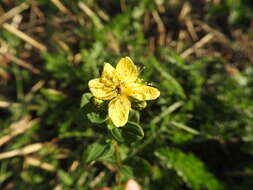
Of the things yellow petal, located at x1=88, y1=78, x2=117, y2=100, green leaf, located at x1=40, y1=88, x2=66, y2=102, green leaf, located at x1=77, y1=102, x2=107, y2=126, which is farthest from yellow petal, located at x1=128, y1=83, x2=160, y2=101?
green leaf, located at x1=40, y1=88, x2=66, y2=102

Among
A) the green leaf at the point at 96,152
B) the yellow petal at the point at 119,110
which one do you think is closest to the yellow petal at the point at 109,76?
the yellow petal at the point at 119,110

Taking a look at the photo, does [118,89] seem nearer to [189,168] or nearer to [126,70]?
[126,70]

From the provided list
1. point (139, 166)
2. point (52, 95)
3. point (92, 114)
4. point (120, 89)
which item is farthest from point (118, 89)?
point (52, 95)

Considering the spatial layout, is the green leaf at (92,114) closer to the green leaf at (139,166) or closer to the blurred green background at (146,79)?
the blurred green background at (146,79)

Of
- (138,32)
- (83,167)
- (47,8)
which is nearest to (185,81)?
(138,32)

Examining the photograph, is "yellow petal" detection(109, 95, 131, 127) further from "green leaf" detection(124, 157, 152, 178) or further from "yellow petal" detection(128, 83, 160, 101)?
"green leaf" detection(124, 157, 152, 178)

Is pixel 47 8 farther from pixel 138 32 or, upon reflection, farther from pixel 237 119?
pixel 237 119
